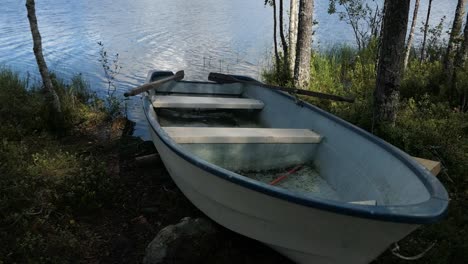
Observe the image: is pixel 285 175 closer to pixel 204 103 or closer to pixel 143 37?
pixel 204 103

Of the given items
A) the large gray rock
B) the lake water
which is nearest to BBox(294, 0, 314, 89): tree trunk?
the lake water

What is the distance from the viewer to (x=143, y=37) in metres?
15.6

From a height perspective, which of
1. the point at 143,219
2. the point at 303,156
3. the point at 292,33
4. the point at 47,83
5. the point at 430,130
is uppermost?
the point at 292,33

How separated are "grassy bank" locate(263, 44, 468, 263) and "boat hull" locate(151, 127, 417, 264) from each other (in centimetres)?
72

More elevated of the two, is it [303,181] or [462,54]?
[462,54]

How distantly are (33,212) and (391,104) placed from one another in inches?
172

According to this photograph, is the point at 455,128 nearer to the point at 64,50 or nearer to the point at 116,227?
the point at 116,227

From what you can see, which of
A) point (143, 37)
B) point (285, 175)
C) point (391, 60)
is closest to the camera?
point (285, 175)

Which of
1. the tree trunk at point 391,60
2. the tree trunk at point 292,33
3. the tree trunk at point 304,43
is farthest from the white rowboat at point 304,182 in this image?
the tree trunk at point 292,33

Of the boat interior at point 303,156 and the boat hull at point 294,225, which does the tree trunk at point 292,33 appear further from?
the boat hull at point 294,225

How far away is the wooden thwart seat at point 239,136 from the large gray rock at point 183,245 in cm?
94

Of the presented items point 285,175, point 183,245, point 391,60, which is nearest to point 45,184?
point 183,245

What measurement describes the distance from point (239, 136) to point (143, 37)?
1265 cm

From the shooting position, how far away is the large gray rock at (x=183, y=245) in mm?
3249
